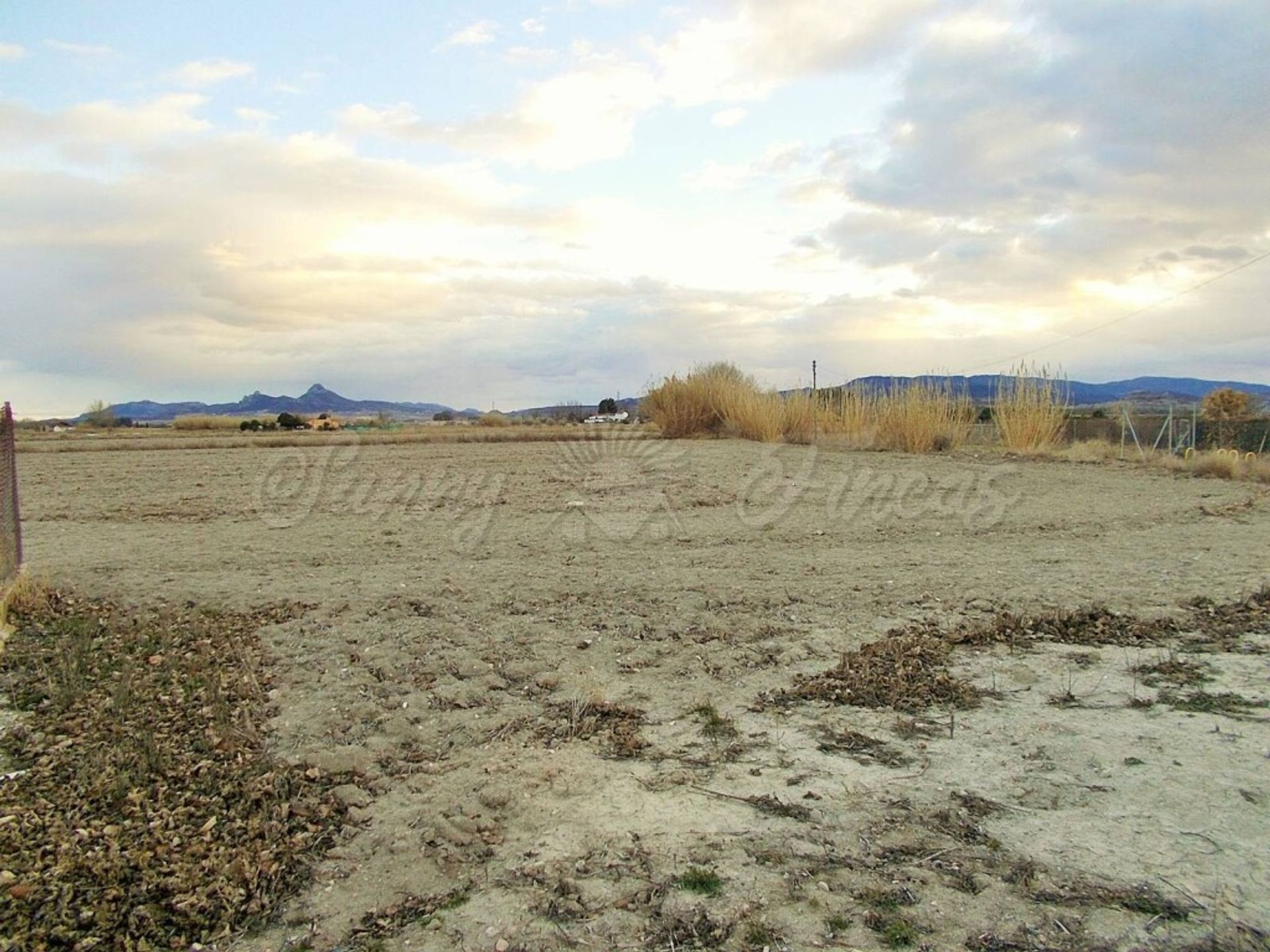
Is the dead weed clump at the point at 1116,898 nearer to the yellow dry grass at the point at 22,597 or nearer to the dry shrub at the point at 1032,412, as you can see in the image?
the yellow dry grass at the point at 22,597

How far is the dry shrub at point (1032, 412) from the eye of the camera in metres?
17.7

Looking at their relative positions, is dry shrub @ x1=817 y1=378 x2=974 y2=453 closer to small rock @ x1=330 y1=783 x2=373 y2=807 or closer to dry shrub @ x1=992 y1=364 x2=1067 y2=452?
dry shrub @ x1=992 y1=364 x2=1067 y2=452

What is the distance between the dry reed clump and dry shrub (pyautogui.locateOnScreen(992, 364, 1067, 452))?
39.1 inches

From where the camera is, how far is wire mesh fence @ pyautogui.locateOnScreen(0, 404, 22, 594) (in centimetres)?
575

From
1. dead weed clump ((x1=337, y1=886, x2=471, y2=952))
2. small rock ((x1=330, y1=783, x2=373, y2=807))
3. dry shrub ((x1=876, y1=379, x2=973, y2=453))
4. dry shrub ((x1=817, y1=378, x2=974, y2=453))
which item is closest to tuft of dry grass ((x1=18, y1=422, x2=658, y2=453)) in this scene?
dry shrub ((x1=817, y1=378, x2=974, y2=453))

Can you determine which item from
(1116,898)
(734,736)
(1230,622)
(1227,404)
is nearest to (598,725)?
(734,736)

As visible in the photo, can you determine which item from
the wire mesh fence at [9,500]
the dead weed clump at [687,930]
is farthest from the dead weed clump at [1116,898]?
the wire mesh fence at [9,500]

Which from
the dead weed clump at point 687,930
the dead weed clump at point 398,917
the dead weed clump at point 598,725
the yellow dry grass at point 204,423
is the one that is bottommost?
the dead weed clump at point 398,917

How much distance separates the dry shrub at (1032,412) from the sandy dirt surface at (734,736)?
29.4ft

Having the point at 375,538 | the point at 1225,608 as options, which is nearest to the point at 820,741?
the point at 1225,608

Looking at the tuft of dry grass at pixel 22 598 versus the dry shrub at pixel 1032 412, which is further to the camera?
the dry shrub at pixel 1032 412

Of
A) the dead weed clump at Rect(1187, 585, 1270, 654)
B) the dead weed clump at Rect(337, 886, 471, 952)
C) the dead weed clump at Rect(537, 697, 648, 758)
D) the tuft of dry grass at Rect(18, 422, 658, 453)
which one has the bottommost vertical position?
the dead weed clump at Rect(337, 886, 471, 952)

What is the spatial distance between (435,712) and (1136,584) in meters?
4.96

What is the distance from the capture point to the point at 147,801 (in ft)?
10.1
